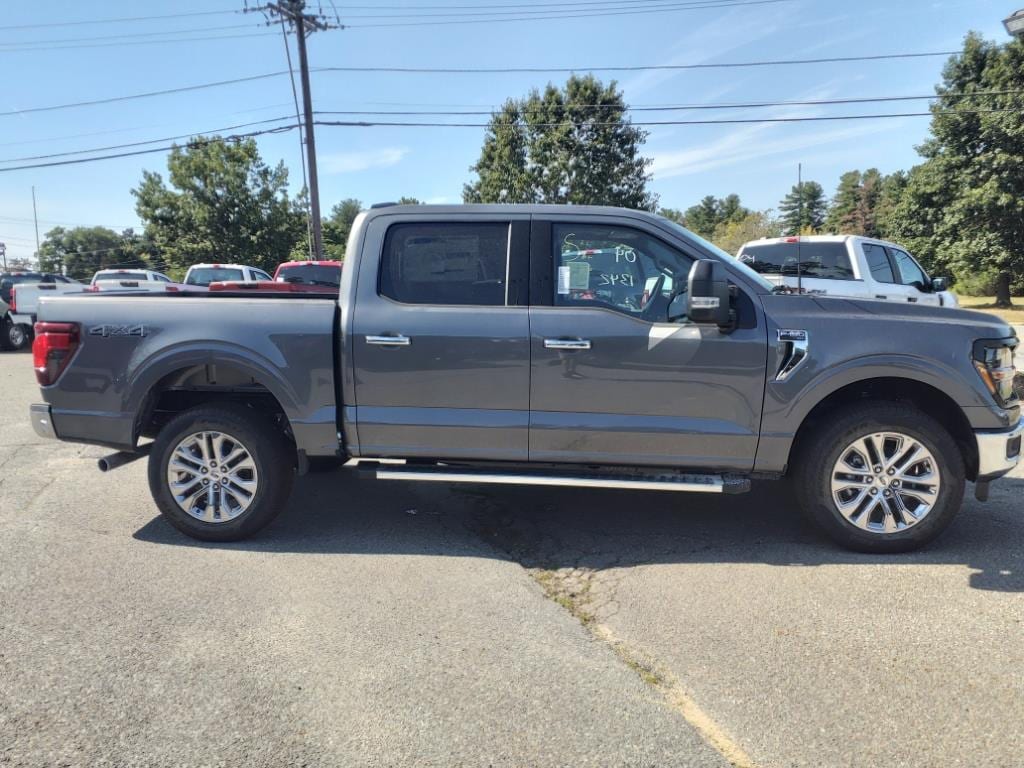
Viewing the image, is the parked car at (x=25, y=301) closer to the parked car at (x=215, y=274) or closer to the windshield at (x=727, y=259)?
the parked car at (x=215, y=274)

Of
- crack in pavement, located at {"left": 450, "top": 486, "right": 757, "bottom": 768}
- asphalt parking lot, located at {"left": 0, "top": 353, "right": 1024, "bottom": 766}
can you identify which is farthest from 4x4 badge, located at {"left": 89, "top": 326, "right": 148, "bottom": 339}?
crack in pavement, located at {"left": 450, "top": 486, "right": 757, "bottom": 768}

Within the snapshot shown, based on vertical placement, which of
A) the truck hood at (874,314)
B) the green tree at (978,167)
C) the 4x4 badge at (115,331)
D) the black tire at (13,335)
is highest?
the green tree at (978,167)

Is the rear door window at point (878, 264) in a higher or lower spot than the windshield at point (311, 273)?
higher

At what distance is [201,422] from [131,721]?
7.09 feet

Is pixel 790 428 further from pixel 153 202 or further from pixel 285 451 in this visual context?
pixel 153 202

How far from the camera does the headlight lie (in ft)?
13.4

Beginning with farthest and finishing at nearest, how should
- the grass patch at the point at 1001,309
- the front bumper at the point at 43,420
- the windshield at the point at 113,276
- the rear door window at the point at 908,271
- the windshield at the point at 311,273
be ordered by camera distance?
1. the grass patch at the point at 1001,309
2. the windshield at the point at 113,276
3. the windshield at the point at 311,273
4. the rear door window at the point at 908,271
5. the front bumper at the point at 43,420

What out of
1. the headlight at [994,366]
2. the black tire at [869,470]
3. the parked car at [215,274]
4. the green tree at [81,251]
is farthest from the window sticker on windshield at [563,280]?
the green tree at [81,251]

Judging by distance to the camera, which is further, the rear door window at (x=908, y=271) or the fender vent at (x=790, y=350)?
the rear door window at (x=908, y=271)

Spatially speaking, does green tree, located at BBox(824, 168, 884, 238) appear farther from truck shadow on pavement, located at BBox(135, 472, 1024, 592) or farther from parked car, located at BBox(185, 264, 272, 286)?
truck shadow on pavement, located at BBox(135, 472, 1024, 592)

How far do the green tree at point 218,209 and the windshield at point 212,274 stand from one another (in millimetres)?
22823

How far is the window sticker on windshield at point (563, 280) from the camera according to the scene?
4320 millimetres

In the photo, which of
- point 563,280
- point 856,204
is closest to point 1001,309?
point 563,280

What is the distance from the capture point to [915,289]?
1093 cm
